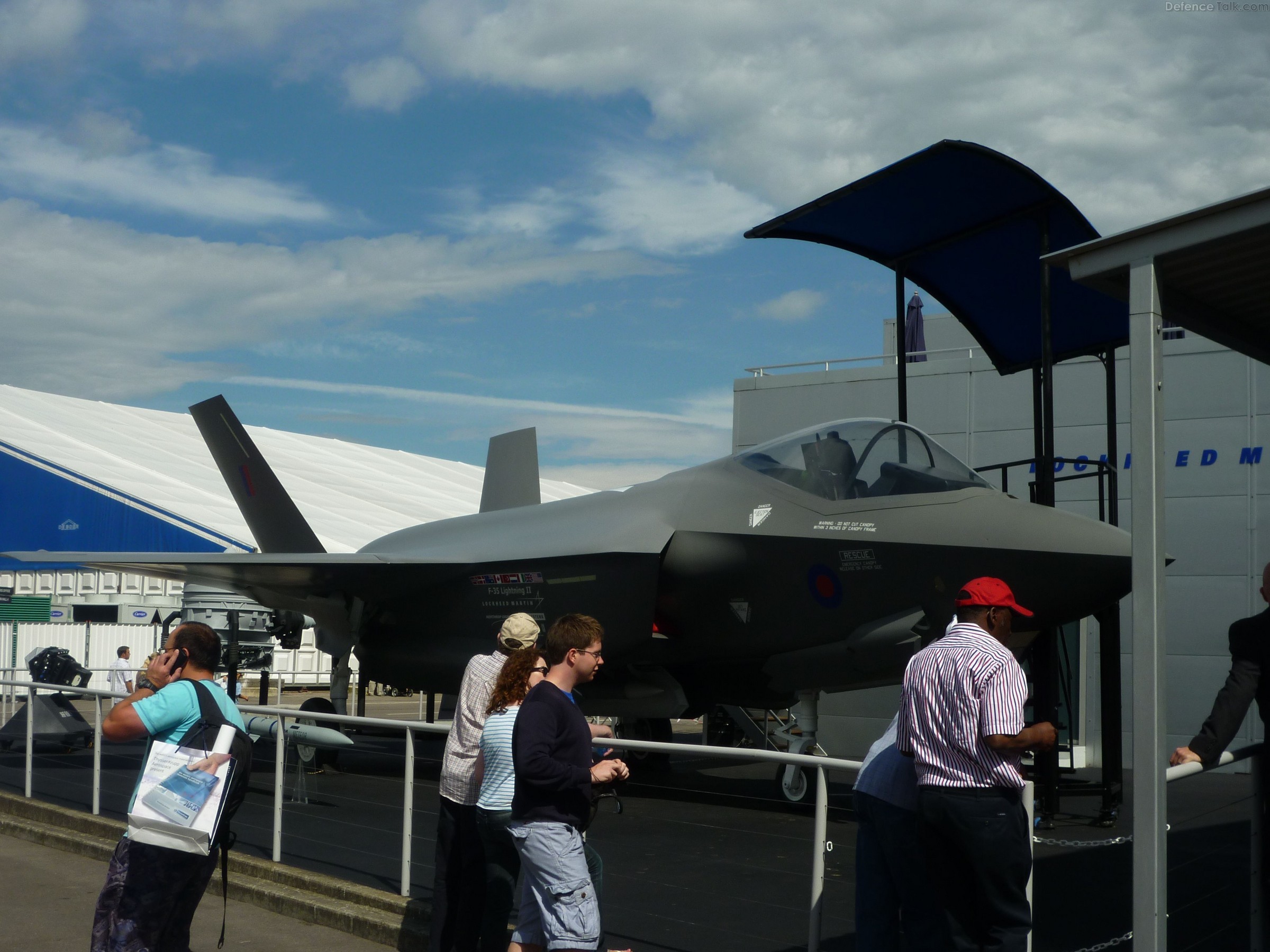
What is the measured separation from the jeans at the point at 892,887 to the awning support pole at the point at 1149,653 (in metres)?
0.72

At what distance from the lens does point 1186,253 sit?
3998 mm

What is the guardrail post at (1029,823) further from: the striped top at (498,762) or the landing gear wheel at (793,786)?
the landing gear wheel at (793,786)

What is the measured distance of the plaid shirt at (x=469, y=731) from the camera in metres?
5.30

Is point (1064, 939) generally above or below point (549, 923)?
below

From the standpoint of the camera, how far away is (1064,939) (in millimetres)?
5598

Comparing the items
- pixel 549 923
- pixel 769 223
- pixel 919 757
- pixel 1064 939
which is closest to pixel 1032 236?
pixel 769 223

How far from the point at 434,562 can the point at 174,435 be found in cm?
3489

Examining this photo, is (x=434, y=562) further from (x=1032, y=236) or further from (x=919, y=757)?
(x=919, y=757)

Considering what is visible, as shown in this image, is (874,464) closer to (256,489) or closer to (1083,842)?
(1083,842)

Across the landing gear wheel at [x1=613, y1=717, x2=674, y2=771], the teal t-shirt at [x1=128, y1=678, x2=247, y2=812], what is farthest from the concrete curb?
the landing gear wheel at [x1=613, y1=717, x2=674, y2=771]

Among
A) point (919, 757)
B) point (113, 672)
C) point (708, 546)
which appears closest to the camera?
point (919, 757)

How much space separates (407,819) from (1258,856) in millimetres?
4442

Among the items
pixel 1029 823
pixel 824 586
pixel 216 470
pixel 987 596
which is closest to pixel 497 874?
pixel 1029 823

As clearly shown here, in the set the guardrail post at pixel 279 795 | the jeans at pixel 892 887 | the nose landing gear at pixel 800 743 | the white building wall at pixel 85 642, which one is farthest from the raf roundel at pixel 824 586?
the white building wall at pixel 85 642
